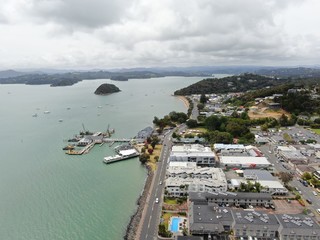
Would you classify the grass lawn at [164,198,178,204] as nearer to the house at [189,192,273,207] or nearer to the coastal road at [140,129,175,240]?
the coastal road at [140,129,175,240]

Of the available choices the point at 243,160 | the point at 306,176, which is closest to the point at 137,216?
the point at 243,160

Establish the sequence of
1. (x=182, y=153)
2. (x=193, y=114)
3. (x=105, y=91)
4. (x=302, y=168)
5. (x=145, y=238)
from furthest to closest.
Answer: (x=105, y=91)
(x=193, y=114)
(x=182, y=153)
(x=302, y=168)
(x=145, y=238)

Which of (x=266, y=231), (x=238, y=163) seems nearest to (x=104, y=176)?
(x=238, y=163)

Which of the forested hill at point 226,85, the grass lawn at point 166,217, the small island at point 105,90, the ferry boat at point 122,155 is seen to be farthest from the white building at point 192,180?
the small island at point 105,90

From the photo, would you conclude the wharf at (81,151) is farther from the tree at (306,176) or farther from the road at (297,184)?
the tree at (306,176)

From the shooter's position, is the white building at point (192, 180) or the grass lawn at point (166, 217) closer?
the grass lawn at point (166, 217)

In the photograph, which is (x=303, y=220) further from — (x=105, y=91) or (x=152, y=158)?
(x=105, y=91)
